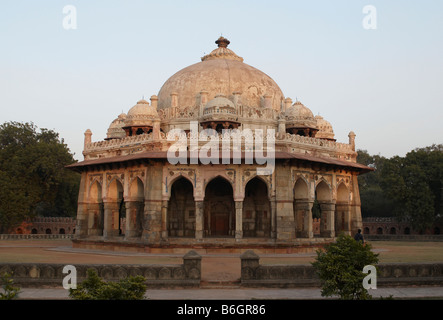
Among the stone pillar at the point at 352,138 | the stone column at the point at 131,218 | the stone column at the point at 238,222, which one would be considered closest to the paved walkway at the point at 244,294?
the stone column at the point at 238,222

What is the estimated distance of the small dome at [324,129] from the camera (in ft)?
112

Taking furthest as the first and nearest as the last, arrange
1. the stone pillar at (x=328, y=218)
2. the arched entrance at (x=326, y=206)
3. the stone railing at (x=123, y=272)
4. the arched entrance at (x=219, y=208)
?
the arched entrance at (x=219, y=208) < the arched entrance at (x=326, y=206) < the stone pillar at (x=328, y=218) < the stone railing at (x=123, y=272)

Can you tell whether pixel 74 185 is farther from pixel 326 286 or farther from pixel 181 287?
pixel 326 286

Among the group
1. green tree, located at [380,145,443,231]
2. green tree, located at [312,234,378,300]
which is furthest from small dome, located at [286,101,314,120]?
green tree, located at [380,145,443,231]

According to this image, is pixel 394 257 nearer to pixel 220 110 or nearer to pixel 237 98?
pixel 220 110

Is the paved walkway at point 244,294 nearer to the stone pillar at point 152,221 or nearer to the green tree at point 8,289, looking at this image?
the green tree at point 8,289

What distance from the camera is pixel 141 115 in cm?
2894

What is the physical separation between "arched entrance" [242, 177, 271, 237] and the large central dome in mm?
6119

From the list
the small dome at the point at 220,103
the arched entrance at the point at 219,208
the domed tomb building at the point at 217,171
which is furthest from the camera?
the arched entrance at the point at 219,208

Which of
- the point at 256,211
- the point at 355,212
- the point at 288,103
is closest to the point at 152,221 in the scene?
the point at 256,211

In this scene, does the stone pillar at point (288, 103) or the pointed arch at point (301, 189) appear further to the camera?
the stone pillar at point (288, 103)

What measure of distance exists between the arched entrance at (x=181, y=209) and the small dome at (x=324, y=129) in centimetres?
1105

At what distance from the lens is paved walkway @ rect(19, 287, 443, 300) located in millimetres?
11906

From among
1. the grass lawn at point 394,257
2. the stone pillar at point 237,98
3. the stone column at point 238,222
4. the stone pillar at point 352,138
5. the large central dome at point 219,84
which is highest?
the large central dome at point 219,84
